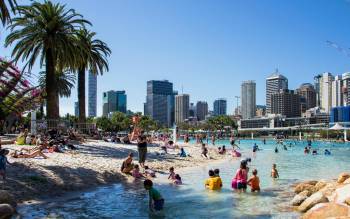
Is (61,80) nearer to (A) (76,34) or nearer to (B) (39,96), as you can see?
(B) (39,96)

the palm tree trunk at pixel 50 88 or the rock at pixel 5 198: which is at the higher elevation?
the palm tree trunk at pixel 50 88

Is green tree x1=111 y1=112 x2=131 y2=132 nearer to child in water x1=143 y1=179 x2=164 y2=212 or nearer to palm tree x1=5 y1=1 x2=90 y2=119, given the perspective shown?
palm tree x1=5 y1=1 x2=90 y2=119

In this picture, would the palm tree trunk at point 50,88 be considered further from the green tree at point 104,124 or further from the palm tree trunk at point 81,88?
the green tree at point 104,124

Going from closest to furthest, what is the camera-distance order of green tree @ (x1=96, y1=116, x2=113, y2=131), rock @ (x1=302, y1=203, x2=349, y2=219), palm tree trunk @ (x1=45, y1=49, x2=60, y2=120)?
rock @ (x1=302, y1=203, x2=349, y2=219) < palm tree trunk @ (x1=45, y1=49, x2=60, y2=120) < green tree @ (x1=96, y1=116, x2=113, y2=131)

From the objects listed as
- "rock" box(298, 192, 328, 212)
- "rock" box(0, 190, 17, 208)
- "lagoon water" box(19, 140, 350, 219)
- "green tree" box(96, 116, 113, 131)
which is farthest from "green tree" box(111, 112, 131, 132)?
"rock" box(0, 190, 17, 208)

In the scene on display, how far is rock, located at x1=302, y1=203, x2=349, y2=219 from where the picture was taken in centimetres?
1219

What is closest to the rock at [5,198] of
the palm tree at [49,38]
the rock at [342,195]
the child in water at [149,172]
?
the rock at [342,195]

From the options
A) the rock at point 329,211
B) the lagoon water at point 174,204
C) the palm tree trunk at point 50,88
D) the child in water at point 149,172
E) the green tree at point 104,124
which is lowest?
the lagoon water at point 174,204

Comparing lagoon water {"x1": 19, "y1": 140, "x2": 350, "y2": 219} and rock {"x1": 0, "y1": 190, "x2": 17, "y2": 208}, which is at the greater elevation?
rock {"x1": 0, "y1": 190, "x2": 17, "y2": 208}

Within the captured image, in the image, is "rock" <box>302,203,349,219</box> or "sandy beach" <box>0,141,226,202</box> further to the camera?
"sandy beach" <box>0,141,226,202</box>

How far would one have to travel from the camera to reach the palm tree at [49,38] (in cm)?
3456

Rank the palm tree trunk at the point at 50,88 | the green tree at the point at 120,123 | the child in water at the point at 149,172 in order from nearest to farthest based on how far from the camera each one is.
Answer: the child in water at the point at 149,172 → the palm tree trunk at the point at 50,88 → the green tree at the point at 120,123

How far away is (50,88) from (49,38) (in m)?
3.91

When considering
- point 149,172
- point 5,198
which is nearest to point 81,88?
point 149,172
